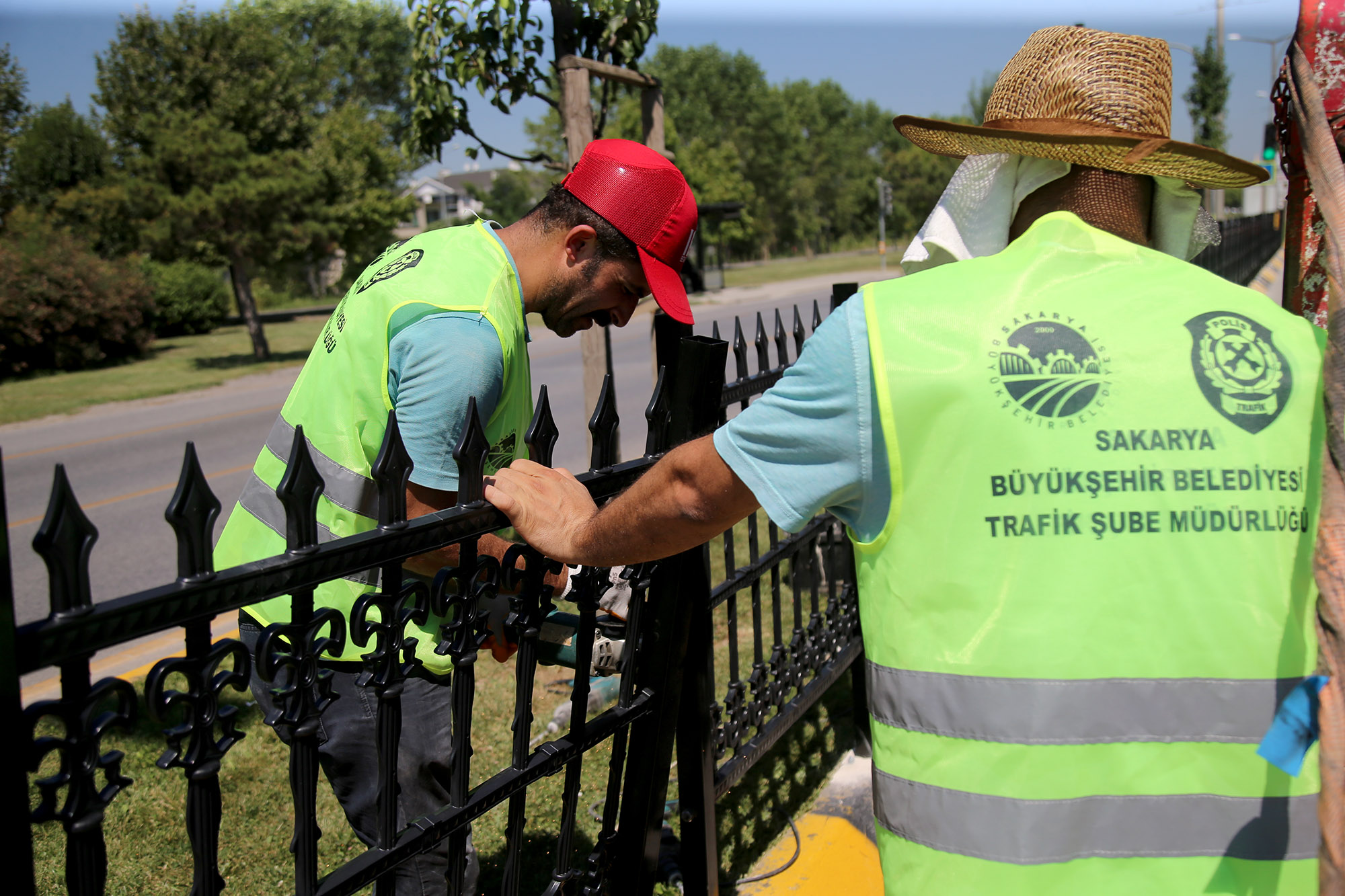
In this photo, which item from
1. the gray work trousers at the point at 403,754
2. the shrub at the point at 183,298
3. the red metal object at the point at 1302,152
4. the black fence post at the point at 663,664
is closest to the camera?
the red metal object at the point at 1302,152

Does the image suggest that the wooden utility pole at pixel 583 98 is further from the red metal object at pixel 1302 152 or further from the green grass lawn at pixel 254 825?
the red metal object at pixel 1302 152

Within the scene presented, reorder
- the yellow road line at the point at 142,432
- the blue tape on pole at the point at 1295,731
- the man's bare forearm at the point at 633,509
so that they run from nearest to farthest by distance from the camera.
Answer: the blue tape on pole at the point at 1295,731 < the man's bare forearm at the point at 633,509 < the yellow road line at the point at 142,432

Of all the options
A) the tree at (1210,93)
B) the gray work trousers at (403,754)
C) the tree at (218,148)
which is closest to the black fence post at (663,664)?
the gray work trousers at (403,754)

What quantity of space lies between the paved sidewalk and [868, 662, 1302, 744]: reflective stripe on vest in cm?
176

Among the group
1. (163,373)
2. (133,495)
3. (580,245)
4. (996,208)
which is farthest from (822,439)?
(163,373)

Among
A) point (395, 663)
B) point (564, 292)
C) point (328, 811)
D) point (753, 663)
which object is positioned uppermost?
point (564, 292)

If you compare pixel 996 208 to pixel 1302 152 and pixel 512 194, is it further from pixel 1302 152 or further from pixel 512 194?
pixel 512 194

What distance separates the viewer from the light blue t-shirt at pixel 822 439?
53.2 inches

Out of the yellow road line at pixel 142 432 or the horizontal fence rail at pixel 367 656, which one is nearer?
the horizontal fence rail at pixel 367 656

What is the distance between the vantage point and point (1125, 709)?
1.33m

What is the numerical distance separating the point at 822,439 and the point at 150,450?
1171cm

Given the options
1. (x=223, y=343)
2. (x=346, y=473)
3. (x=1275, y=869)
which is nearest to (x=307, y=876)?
(x=346, y=473)

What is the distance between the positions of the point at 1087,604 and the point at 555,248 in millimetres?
1483

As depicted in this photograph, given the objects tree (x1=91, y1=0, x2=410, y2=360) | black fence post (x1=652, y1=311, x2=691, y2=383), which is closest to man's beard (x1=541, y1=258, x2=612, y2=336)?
black fence post (x1=652, y1=311, x2=691, y2=383)
